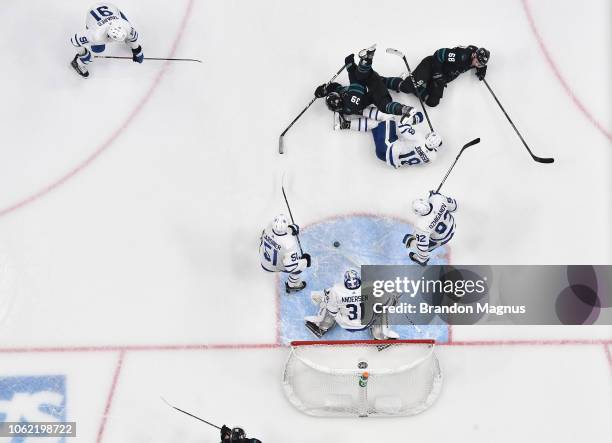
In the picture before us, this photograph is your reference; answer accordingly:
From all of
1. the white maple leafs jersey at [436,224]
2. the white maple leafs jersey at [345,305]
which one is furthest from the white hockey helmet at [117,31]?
the white maple leafs jersey at [436,224]

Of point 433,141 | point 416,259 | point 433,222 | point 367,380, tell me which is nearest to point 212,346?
point 367,380

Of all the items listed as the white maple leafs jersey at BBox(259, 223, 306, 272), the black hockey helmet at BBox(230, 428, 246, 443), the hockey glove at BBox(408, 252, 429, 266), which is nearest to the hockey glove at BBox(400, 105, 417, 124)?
the hockey glove at BBox(408, 252, 429, 266)

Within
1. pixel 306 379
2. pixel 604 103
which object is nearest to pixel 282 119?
pixel 306 379

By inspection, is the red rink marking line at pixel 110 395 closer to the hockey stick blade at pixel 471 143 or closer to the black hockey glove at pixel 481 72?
the hockey stick blade at pixel 471 143

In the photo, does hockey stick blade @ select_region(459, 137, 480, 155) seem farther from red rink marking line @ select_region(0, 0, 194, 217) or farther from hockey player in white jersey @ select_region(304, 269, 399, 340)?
red rink marking line @ select_region(0, 0, 194, 217)

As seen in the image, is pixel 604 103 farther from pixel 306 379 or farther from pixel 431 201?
pixel 306 379

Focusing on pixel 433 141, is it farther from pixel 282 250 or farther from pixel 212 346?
pixel 212 346

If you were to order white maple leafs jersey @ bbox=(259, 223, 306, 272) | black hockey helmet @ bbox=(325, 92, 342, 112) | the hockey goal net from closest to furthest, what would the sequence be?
white maple leafs jersey @ bbox=(259, 223, 306, 272) < the hockey goal net < black hockey helmet @ bbox=(325, 92, 342, 112)
